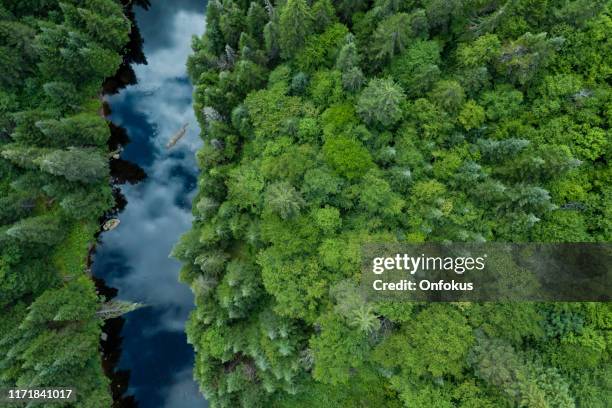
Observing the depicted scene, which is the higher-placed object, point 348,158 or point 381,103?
point 381,103

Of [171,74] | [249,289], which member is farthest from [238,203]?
[171,74]

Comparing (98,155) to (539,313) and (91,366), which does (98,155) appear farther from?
(539,313)

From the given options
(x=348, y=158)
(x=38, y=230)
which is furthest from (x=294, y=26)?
(x=38, y=230)

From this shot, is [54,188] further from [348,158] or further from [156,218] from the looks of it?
[348,158]


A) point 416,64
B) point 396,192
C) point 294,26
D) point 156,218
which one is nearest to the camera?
point 396,192

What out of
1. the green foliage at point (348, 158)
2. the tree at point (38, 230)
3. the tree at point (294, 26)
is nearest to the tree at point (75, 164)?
the tree at point (38, 230)

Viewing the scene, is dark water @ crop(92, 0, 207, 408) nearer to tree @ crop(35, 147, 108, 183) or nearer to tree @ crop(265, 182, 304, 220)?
tree @ crop(35, 147, 108, 183)
